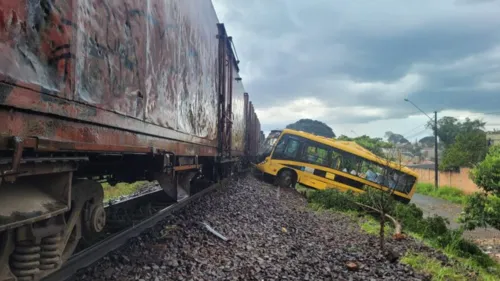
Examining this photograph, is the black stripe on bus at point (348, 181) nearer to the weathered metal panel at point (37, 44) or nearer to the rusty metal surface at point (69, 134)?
the rusty metal surface at point (69, 134)

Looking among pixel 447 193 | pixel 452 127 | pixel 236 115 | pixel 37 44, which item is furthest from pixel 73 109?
pixel 452 127

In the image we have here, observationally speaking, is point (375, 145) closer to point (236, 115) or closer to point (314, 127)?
point (236, 115)

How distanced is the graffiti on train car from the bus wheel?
11.0 metres

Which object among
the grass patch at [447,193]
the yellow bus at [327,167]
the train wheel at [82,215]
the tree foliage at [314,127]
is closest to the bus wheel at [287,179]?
the yellow bus at [327,167]

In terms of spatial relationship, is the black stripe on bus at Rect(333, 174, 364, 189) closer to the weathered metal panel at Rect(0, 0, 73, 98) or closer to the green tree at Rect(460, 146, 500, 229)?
the green tree at Rect(460, 146, 500, 229)

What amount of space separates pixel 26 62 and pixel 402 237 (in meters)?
6.56

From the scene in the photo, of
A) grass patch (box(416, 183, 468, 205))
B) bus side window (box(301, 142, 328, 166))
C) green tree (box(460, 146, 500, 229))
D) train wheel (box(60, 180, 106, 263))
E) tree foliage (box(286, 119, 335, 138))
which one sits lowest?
grass patch (box(416, 183, 468, 205))

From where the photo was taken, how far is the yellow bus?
1583 cm

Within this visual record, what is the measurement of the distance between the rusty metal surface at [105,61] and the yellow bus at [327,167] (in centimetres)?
1089

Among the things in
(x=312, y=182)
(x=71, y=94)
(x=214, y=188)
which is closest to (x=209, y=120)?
(x=214, y=188)

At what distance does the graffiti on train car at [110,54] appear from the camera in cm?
200

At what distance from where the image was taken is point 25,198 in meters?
2.26

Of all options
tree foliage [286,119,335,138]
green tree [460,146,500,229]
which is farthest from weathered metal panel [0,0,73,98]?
tree foliage [286,119,335,138]

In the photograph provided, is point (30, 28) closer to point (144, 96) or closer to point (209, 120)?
point (144, 96)
